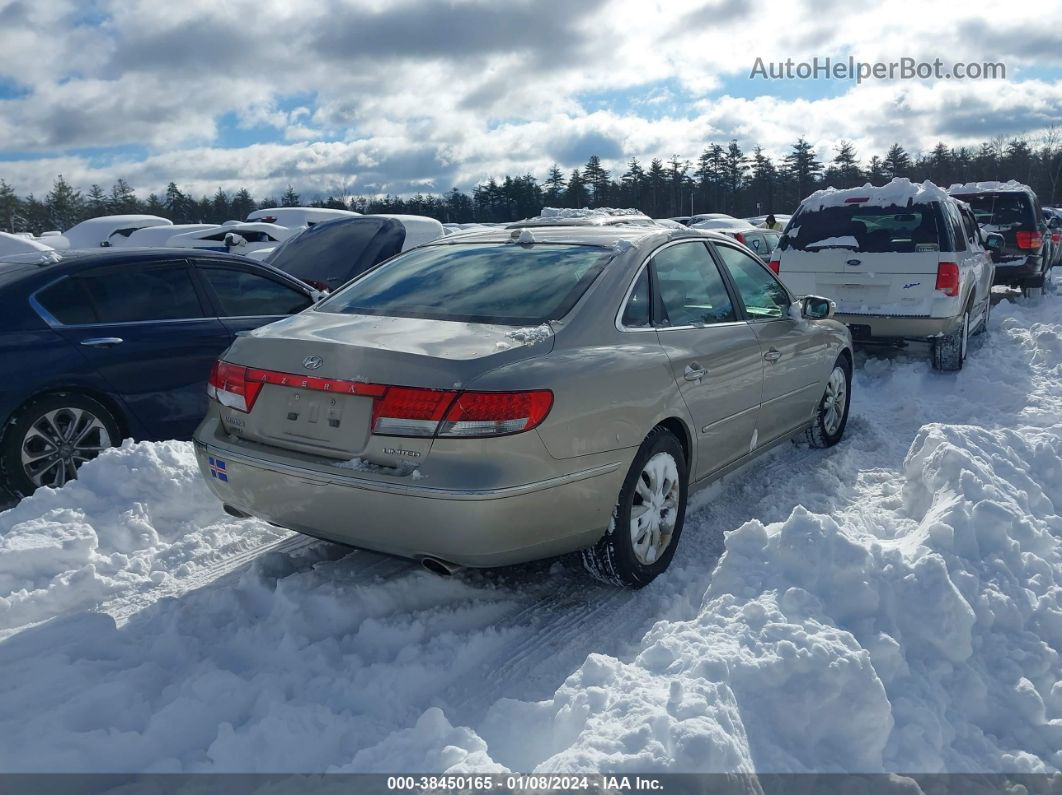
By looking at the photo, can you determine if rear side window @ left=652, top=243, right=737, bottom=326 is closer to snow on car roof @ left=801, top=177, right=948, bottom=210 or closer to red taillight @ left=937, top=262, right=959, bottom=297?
snow on car roof @ left=801, top=177, right=948, bottom=210

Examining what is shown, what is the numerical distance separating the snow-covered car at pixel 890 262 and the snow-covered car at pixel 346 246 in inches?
163

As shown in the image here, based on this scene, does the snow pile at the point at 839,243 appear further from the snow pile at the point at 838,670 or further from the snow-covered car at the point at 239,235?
the snow-covered car at the point at 239,235

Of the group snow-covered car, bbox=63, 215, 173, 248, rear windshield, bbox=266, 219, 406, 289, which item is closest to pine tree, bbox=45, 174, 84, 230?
snow-covered car, bbox=63, 215, 173, 248

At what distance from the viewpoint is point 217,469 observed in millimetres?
3539

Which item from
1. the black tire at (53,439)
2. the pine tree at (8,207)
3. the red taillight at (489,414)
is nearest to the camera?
the red taillight at (489,414)

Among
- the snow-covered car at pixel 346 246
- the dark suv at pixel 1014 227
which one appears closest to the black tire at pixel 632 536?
the snow-covered car at pixel 346 246

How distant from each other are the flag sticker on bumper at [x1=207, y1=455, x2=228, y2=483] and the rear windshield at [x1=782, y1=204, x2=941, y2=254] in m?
6.80

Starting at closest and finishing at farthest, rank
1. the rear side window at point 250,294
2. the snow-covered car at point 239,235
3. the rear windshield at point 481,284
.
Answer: the rear windshield at point 481,284 → the rear side window at point 250,294 → the snow-covered car at point 239,235

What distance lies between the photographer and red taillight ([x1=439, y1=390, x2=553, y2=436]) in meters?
2.96

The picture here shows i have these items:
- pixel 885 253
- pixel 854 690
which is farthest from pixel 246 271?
pixel 885 253

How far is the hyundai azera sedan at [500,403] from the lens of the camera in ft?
9.86

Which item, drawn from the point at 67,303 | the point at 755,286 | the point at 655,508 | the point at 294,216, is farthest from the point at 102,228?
the point at 655,508

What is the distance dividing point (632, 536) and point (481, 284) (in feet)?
4.39

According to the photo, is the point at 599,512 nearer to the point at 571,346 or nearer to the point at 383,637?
the point at 571,346
